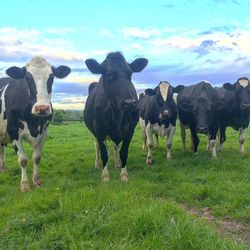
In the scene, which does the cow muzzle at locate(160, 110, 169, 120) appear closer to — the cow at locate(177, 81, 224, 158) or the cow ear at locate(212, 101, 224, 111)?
the cow at locate(177, 81, 224, 158)

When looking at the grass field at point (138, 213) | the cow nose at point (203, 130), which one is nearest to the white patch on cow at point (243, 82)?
the cow nose at point (203, 130)

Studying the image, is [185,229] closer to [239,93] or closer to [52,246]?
[52,246]

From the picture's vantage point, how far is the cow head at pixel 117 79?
30.7ft

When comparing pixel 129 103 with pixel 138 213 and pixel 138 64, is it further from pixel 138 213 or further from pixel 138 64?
pixel 138 213

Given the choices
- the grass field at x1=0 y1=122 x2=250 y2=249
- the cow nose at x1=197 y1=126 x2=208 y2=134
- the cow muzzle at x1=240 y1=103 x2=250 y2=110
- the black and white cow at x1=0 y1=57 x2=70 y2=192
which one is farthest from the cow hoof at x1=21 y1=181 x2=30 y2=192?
the cow muzzle at x1=240 y1=103 x2=250 y2=110

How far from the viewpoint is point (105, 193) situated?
728 centimetres

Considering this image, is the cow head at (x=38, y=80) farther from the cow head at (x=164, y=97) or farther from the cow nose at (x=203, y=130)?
the cow nose at (x=203, y=130)

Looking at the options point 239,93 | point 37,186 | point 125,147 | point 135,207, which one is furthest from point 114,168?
point 135,207

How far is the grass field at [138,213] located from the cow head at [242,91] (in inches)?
133

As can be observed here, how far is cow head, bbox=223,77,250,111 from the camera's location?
46.5 feet

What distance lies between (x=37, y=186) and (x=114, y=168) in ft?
10.0

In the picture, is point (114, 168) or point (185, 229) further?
point (114, 168)

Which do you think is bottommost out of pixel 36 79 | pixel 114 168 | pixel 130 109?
pixel 114 168

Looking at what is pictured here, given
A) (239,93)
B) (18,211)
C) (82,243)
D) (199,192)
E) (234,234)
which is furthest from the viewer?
(239,93)
